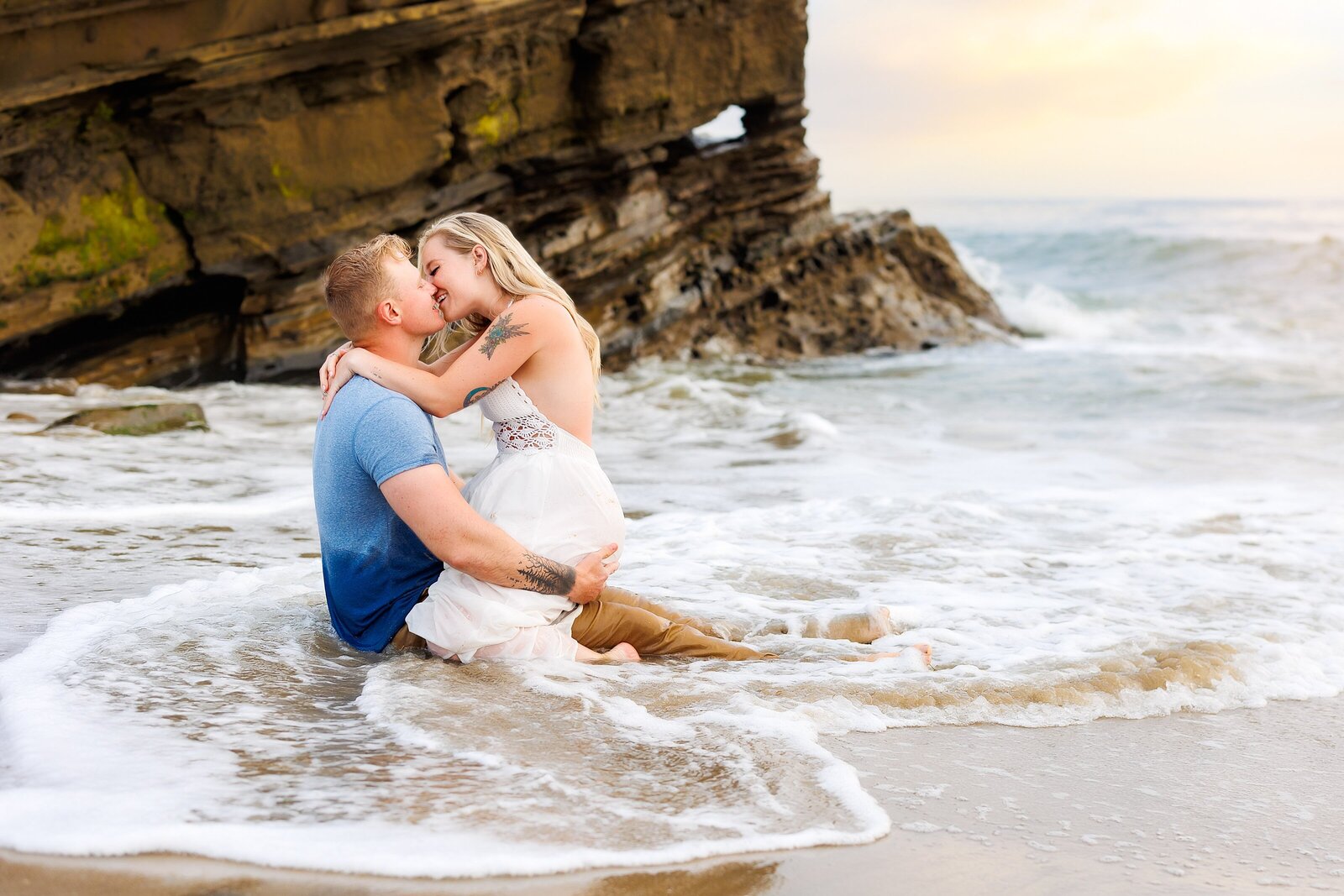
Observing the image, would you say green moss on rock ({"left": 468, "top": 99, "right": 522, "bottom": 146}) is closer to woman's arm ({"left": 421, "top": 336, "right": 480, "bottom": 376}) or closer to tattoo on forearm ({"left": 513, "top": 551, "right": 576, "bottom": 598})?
woman's arm ({"left": 421, "top": 336, "right": 480, "bottom": 376})

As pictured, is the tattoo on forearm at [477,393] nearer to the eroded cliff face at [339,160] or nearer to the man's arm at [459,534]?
the man's arm at [459,534]

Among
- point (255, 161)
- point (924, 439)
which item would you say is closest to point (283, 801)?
point (924, 439)

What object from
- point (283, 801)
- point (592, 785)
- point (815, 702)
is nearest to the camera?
point (283, 801)

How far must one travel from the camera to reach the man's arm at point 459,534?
11.8ft

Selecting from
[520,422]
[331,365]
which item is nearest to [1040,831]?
[520,422]

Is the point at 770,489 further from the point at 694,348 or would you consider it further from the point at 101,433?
the point at 694,348

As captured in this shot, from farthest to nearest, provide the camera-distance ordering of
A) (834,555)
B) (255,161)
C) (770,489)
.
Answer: (255,161) < (770,489) < (834,555)

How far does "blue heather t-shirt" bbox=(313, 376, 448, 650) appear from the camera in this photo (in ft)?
12.0

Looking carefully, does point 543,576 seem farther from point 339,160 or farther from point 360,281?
point 339,160

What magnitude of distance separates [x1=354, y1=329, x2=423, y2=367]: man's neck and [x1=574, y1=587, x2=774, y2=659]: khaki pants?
41.6 inches

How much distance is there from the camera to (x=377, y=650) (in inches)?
160

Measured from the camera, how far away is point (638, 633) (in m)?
4.13

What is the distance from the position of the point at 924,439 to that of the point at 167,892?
948 cm

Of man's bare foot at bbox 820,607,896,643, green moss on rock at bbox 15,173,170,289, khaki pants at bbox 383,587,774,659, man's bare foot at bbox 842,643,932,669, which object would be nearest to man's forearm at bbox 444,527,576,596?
khaki pants at bbox 383,587,774,659
